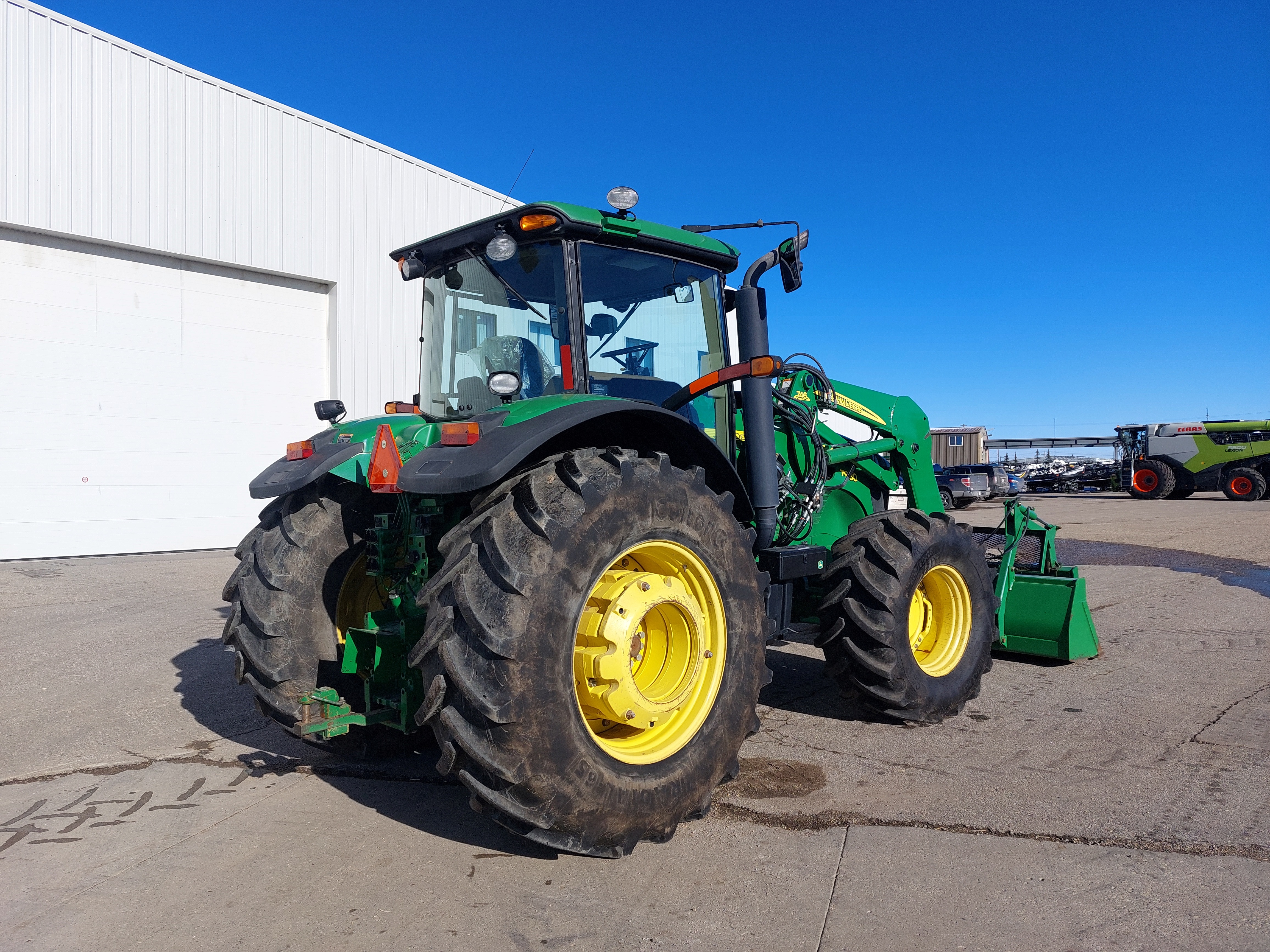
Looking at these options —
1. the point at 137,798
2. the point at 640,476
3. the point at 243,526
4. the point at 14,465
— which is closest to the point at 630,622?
the point at 640,476

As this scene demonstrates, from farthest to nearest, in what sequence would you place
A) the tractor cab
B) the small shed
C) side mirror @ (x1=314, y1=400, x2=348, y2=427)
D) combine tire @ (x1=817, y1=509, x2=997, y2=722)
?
the small shed < combine tire @ (x1=817, y1=509, x2=997, y2=722) < side mirror @ (x1=314, y1=400, x2=348, y2=427) < the tractor cab

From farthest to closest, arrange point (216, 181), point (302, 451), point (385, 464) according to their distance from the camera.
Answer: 1. point (216, 181)
2. point (302, 451)
3. point (385, 464)

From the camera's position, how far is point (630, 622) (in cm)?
300

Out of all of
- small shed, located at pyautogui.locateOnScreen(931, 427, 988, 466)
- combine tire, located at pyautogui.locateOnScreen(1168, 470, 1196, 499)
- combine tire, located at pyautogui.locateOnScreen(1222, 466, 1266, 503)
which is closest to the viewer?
combine tire, located at pyautogui.locateOnScreen(1222, 466, 1266, 503)

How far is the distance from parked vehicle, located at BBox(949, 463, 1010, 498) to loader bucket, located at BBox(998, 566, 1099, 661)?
757 inches

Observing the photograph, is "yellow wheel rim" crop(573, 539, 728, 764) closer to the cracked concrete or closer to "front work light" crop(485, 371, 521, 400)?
the cracked concrete

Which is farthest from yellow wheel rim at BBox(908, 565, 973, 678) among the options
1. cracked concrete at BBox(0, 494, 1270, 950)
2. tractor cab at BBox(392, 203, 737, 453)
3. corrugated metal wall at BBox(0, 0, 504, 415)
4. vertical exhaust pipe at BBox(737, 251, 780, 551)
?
corrugated metal wall at BBox(0, 0, 504, 415)

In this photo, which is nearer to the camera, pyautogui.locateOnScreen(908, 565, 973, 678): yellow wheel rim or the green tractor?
the green tractor

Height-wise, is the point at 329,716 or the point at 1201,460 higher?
the point at 1201,460

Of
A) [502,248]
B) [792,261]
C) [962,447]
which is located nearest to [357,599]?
[502,248]

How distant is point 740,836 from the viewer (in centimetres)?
310

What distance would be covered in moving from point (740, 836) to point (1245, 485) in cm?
2796

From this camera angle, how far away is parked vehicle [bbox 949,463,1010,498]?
24578 mm

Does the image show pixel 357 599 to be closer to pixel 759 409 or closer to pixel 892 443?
pixel 759 409
